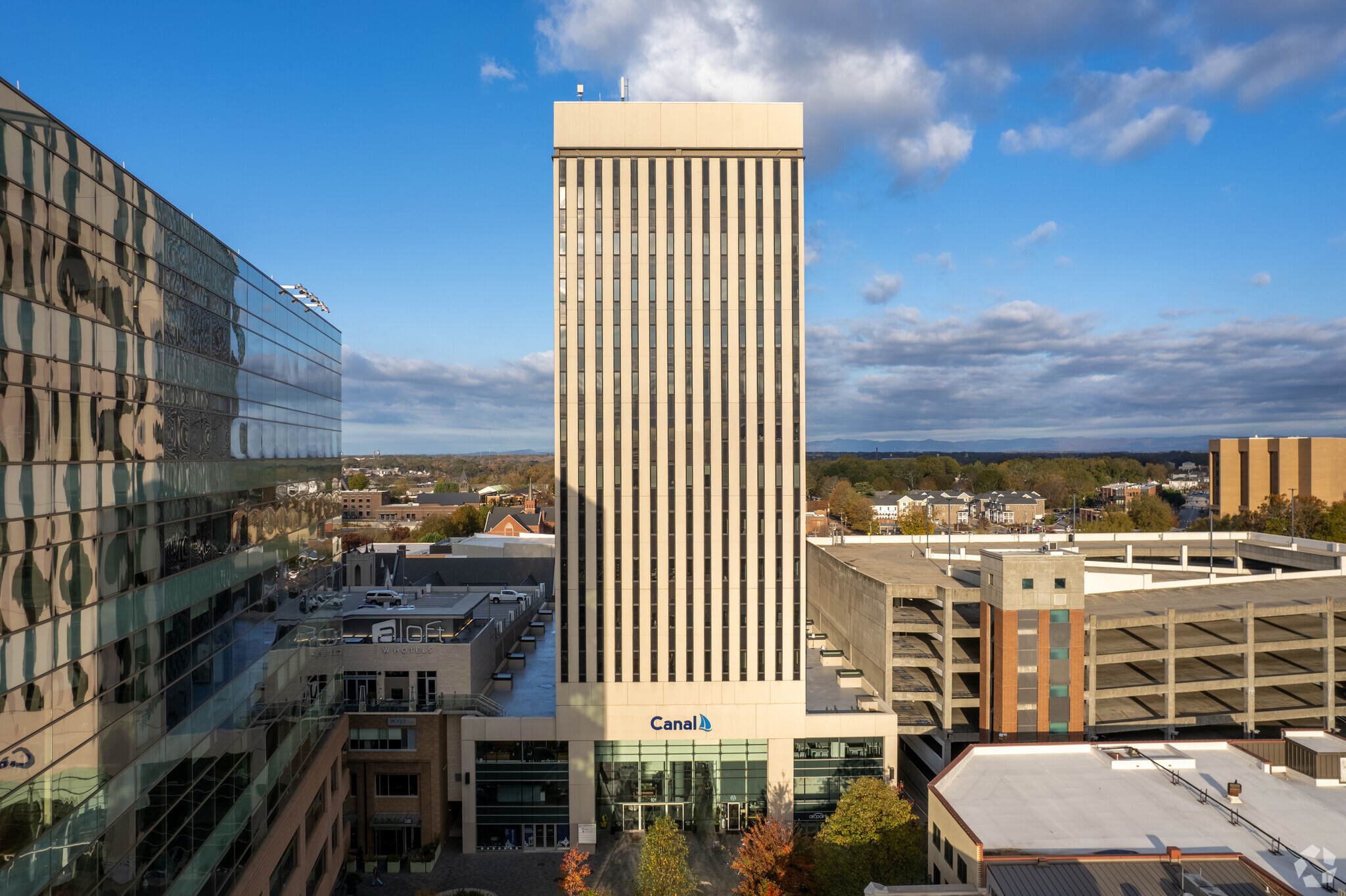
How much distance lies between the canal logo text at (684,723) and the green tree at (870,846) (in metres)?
11.6

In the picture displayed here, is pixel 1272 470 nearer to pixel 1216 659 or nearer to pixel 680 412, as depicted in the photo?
pixel 1216 659

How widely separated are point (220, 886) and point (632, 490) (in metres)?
29.1

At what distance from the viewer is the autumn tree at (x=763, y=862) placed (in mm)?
38375

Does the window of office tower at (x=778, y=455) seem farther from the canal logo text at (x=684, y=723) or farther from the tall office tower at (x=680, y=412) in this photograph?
the canal logo text at (x=684, y=723)

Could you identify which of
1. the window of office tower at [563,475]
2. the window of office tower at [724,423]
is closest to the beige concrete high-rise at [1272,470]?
the window of office tower at [724,423]

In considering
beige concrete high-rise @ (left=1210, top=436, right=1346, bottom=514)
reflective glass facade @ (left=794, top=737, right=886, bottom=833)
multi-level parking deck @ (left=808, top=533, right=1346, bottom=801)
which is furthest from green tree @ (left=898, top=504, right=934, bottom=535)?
reflective glass facade @ (left=794, top=737, right=886, bottom=833)

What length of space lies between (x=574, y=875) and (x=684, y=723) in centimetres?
1199

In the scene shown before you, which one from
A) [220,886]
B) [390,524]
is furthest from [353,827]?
[390,524]

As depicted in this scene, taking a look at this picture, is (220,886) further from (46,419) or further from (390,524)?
(390,524)

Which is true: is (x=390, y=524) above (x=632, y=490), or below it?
below

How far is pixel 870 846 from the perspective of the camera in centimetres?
3622

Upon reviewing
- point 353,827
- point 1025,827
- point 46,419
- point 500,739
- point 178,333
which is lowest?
point 353,827

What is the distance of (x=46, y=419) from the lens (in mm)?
16859

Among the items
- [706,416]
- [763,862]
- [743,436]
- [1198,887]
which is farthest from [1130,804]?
[706,416]
